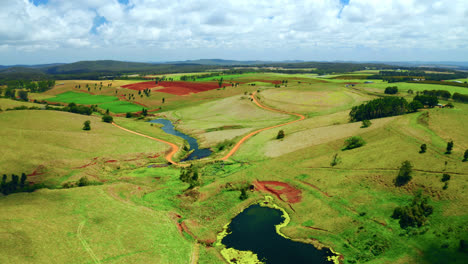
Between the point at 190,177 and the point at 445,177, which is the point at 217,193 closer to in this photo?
the point at 190,177

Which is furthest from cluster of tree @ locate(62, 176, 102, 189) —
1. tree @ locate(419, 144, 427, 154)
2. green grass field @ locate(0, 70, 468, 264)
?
tree @ locate(419, 144, 427, 154)

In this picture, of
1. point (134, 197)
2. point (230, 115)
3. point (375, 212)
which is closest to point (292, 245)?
point (375, 212)

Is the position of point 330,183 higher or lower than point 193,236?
higher

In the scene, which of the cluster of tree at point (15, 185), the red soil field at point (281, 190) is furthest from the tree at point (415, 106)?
the cluster of tree at point (15, 185)

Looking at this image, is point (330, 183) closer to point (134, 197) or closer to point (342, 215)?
point (342, 215)

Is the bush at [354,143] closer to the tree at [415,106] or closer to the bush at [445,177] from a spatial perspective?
the bush at [445,177]

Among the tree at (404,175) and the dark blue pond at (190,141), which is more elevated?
the tree at (404,175)

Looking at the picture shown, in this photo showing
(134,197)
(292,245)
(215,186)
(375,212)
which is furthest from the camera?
(215,186)
